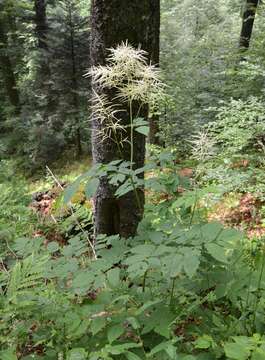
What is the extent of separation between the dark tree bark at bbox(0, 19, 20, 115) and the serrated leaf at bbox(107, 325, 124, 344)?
14.2 m

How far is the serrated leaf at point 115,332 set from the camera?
155cm

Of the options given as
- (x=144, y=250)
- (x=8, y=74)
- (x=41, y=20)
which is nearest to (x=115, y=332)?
(x=144, y=250)

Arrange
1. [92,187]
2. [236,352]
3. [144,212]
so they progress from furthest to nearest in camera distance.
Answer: [144,212] → [92,187] → [236,352]

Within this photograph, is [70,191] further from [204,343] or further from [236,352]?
[236,352]

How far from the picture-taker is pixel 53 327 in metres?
1.98

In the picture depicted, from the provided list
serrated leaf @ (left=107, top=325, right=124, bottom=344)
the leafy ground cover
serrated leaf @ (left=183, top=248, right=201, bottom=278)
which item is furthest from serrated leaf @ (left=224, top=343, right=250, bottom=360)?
serrated leaf @ (left=107, top=325, right=124, bottom=344)

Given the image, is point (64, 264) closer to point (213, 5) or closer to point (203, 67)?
point (203, 67)

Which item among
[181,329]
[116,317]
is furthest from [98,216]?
[116,317]

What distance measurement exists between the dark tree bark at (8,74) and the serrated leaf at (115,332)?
46.7 ft

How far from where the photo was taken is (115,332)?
1.59 m

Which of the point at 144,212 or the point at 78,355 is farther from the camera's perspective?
the point at 144,212

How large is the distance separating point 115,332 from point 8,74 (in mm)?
15268

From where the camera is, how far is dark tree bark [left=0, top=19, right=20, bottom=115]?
1489 centimetres

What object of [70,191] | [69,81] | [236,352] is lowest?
[69,81]
